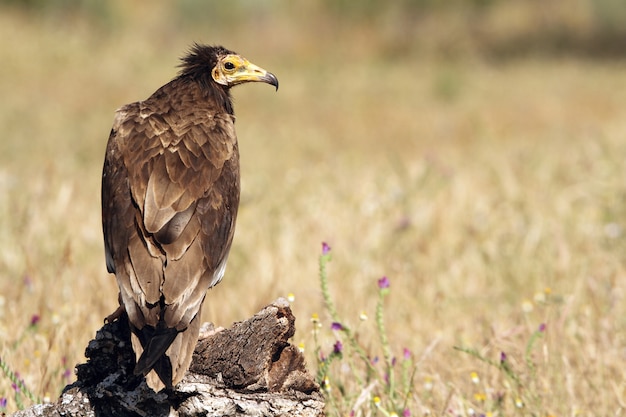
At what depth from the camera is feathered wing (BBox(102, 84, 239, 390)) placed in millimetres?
2414

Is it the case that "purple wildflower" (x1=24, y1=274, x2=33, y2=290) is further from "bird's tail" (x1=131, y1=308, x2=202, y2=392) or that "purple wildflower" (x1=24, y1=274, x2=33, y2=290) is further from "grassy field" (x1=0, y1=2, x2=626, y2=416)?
"bird's tail" (x1=131, y1=308, x2=202, y2=392)

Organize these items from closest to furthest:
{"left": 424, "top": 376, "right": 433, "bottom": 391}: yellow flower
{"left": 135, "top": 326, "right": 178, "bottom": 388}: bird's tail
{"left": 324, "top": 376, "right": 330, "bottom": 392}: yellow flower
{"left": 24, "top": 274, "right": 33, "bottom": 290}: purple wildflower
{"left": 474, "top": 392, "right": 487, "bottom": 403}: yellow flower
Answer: {"left": 135, "top": 326, "right": 178, "bottom": 388}: bird's tail, {"left": 324, "top": 376, "right": 330, "bottom": 392}: yellow flower, {"left": 474, "top": 392, "right": 487, "bottom": 403}: yellow flower, {"left": 424, "top": 376, "right": 433, "bottom": 391}: yellow flower, {"left": 24, "top": 274, "right": 33, "bottom": 290}: purple wildflower

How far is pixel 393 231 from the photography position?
5.89 meters

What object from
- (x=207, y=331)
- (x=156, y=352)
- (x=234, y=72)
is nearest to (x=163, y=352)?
(x=156, y=352)

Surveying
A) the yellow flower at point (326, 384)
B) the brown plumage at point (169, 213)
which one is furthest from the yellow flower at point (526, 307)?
the brown plumage at point (169, 213)

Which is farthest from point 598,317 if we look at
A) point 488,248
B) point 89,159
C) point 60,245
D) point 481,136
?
point 481,136

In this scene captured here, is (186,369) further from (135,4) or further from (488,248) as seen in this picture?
(135,4)

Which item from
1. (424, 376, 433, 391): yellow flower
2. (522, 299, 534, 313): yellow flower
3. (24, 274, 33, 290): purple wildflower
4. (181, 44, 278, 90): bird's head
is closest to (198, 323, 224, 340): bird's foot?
(424, 376, 433, 391): yellow flower

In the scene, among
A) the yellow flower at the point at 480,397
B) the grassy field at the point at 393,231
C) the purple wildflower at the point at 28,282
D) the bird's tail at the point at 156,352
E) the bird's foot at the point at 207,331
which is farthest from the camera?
the purple wildflower at the point at 28,282

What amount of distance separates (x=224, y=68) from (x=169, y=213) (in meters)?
1.04

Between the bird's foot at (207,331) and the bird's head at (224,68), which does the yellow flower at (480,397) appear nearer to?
the bird's foot at (207,331)

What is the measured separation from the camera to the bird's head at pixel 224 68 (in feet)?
11.6

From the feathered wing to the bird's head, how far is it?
28 cm

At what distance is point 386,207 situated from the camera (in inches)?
253
